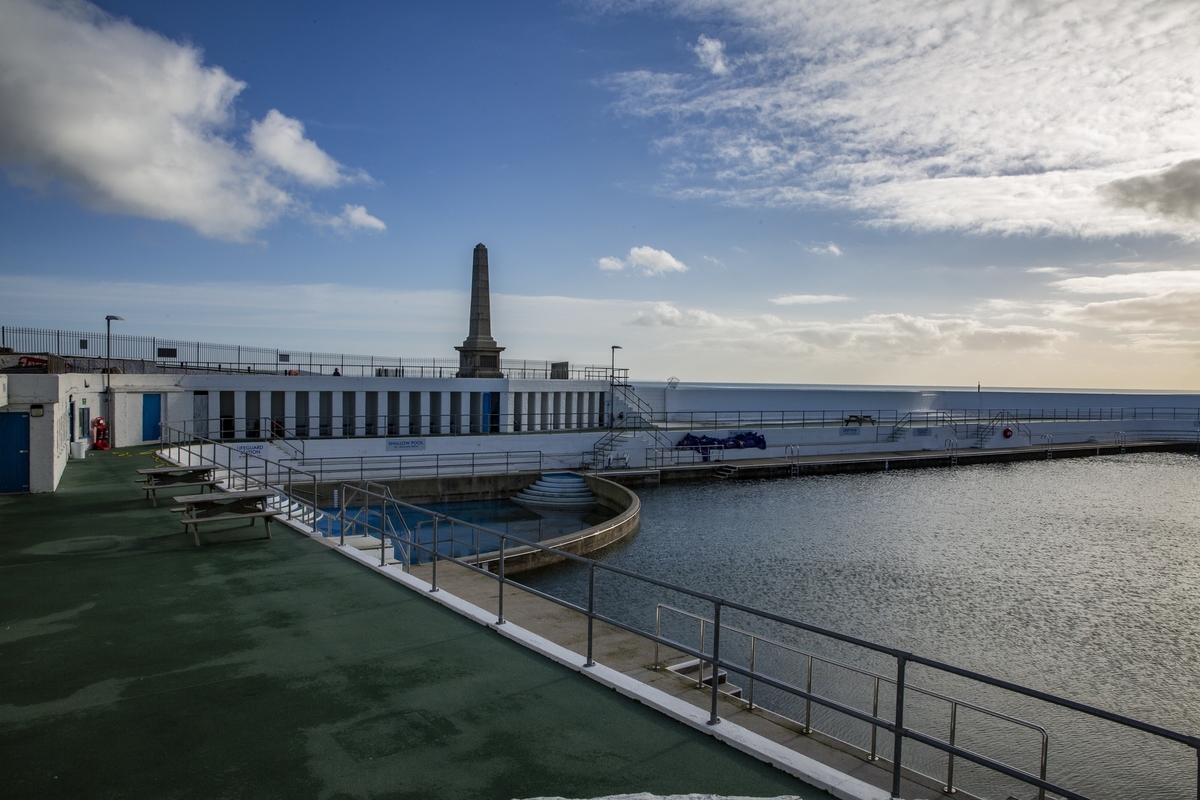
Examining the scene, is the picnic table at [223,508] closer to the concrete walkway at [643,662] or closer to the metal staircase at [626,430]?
the concrete walkway at [643,662]

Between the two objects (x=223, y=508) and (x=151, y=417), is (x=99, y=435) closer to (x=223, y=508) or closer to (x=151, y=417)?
(x=151, y=417)

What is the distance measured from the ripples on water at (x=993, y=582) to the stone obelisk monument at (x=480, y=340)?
14480 millimetres

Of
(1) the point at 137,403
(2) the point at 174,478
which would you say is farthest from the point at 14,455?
(1) the point at 137,403

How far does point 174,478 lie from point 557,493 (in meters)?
16.9

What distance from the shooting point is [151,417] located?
26.7m

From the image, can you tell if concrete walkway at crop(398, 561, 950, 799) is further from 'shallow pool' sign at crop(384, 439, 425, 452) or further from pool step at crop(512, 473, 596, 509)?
'shallow pool' sign at crop(384, 439, 425, 452)

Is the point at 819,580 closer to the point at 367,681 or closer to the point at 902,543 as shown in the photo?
the point at 902,543

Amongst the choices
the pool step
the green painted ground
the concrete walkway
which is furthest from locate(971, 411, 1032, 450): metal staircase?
the green painted ground

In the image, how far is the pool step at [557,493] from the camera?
1163 inches

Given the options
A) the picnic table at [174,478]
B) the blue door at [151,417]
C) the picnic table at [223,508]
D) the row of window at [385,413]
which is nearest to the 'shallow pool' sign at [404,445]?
the row of window at [385,413]

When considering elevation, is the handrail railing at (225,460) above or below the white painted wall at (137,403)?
below

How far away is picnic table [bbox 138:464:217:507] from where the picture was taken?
13.7 meters

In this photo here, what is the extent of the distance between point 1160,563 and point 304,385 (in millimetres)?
31698

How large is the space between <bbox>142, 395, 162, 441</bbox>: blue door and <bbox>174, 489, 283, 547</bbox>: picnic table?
17.3m
